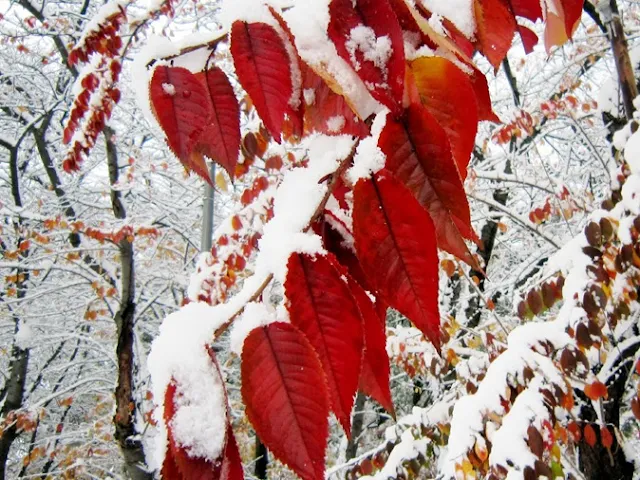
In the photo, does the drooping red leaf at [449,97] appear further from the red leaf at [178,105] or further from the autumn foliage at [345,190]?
the red leaf at [178,105]

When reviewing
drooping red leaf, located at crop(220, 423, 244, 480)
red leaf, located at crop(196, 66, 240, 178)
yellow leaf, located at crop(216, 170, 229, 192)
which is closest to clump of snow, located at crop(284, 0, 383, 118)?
red leaf, located at crop(196, 66, 240, 178)

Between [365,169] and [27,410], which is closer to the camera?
[365,169]

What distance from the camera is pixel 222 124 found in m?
0.47

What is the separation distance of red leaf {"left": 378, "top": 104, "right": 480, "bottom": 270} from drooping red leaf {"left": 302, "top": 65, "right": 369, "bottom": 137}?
0.05 m

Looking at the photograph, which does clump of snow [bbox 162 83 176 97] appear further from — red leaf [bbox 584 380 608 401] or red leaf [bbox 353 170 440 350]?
red leaf [bbox 584 380 608 401]

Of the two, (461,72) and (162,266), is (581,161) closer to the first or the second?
(162,266)

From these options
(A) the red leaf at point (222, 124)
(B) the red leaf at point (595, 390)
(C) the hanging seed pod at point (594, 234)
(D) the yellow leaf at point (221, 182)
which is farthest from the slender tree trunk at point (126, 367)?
(A) the red leaf at point (222, 124)

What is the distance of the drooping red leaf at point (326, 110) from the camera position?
415 millimetres

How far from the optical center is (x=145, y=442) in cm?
496

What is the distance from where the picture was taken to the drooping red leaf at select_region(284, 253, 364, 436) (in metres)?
0.33

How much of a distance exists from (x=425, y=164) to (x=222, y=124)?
22 cm

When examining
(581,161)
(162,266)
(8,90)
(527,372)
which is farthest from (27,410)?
(581,161)

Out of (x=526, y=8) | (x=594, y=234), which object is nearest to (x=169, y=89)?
(x=526, y=8)

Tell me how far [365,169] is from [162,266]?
8.17 meters
